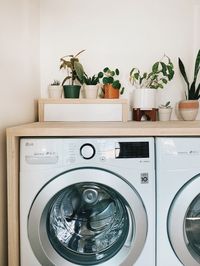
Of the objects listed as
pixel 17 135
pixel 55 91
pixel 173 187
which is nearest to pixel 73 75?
pixel 55 91

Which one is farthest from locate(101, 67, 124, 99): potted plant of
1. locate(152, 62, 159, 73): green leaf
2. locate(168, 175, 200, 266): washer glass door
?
locate(168, 175, 200, 266): washer glass door

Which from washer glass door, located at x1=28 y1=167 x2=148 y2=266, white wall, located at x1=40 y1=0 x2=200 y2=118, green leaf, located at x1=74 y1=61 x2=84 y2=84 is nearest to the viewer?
washer glass door, located at x1=28 y1=167 x2=148 y2=266

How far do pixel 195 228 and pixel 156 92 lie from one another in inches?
37.2

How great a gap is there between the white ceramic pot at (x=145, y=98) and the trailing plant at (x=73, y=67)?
1.30ft

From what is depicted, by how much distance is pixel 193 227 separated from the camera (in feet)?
3.48

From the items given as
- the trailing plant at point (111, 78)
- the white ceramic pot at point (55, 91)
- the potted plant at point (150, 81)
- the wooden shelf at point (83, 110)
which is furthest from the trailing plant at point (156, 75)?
the white ceramic pot at point (55, 91)

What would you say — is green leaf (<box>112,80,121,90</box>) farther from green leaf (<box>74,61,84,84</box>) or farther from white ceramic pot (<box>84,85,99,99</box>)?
green leaf (<box>74,61,84,84</box>)

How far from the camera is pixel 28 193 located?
97cm

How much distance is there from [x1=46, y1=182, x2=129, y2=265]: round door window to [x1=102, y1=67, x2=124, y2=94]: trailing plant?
78cm

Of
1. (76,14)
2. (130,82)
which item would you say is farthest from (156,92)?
(76,14)

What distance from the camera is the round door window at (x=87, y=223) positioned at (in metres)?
1.02

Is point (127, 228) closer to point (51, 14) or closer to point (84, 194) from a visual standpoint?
point (84, 194)

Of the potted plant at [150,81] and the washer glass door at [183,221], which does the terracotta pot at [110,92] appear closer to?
the potted plant at [150,81]

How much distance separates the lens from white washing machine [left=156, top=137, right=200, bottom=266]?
3.20 feet
